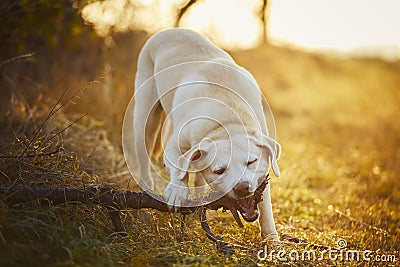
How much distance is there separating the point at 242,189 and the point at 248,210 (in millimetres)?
271

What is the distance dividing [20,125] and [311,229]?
10.9 feet

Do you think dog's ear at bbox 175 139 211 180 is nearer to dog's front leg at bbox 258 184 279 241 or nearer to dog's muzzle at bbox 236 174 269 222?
dog's muzzle at bbox 236 174 269 222

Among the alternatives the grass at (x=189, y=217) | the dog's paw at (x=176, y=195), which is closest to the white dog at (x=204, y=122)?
the dog's paw at (x=176, y=195)

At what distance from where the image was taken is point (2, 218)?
307cm

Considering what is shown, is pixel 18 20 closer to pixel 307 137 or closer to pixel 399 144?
pixel 307 137

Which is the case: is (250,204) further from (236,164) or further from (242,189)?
(236,164)

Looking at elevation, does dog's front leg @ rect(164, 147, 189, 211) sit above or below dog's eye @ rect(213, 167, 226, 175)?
below

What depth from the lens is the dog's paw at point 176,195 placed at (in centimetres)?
374

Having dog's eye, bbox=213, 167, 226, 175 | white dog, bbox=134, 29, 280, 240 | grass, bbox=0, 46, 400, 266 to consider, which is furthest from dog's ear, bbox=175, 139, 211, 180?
grass, bbox=0, 46, 400, 266

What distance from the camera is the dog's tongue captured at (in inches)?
147

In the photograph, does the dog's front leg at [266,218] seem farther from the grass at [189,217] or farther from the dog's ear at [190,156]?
the dog's ear at [190,156]

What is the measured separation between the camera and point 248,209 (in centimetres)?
376

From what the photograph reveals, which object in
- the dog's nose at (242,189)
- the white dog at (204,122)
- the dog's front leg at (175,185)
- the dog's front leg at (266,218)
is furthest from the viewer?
the dog's front leg at (266,218)

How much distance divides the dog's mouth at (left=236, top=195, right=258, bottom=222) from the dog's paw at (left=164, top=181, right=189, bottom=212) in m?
0.42
